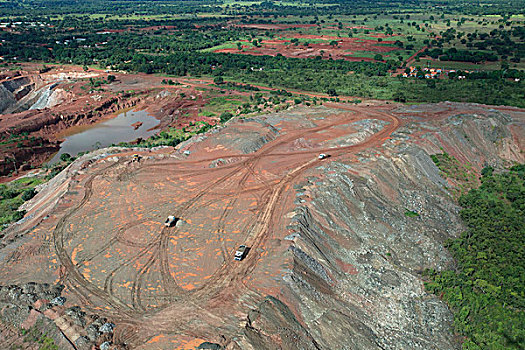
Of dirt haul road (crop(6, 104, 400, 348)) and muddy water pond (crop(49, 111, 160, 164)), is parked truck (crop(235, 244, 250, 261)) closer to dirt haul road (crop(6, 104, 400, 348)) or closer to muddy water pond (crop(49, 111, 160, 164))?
dirt haul road (crop(6, 104, 400, 348))

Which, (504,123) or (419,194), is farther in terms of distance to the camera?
(504,123)

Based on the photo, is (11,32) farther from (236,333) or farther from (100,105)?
(236,333)

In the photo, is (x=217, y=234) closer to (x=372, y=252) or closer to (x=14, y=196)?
(x=372, y=252)

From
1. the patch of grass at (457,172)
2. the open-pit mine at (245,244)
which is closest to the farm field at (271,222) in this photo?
the open-pit mine at (245,244)

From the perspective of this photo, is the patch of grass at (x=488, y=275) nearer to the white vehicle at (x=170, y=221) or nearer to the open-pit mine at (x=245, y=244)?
the open-pit mine at (x=245, y=244)

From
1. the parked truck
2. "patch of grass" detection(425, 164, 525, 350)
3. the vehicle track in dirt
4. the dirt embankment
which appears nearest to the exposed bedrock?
"patch of grass" detection(425, 164, 525, 350)

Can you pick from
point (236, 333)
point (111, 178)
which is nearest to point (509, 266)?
point (236, 333)

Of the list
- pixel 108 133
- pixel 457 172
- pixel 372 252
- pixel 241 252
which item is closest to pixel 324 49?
pixel 108 133
